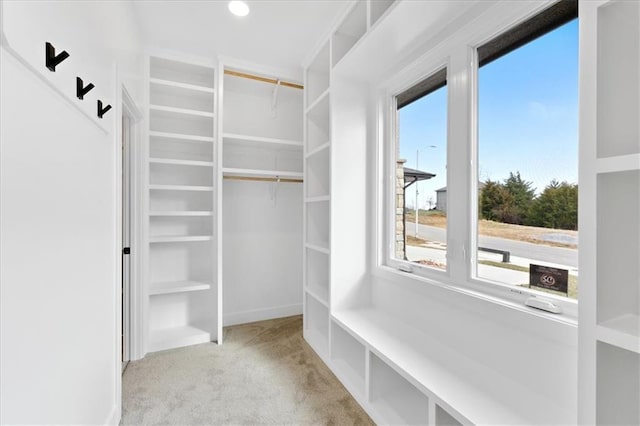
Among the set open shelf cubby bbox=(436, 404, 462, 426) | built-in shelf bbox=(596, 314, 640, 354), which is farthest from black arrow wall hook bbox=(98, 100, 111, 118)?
open shelf cubby bbox=(436, 404, 462, 426)

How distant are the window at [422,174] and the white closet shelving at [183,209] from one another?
170 cm

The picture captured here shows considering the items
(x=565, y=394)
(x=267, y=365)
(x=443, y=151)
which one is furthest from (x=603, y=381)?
(x=267, y=365)

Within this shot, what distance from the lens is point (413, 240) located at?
2.10m

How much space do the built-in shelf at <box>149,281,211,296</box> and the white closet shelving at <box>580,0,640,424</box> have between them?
2671 millimetres

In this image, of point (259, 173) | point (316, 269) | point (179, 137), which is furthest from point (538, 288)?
point (179, 137)

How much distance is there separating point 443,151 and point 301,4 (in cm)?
143

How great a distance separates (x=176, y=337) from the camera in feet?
8.79

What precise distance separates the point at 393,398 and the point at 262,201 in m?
2.26

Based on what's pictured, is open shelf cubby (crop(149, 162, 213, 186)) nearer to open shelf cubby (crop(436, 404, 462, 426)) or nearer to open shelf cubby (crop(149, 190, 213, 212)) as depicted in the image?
open shelf cubby (crop(149, 190, 213, 212))

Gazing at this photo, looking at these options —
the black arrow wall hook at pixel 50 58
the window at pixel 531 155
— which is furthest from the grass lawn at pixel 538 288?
the black arrow wall hook at pixel 50 58

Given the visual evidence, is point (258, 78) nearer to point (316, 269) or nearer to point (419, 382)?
point (316, 269)

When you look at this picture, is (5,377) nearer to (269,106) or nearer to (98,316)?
(98,316)

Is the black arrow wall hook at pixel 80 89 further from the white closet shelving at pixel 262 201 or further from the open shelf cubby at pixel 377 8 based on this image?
the white closet shelving at pixel 262 201

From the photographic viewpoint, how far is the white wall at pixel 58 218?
807mm
